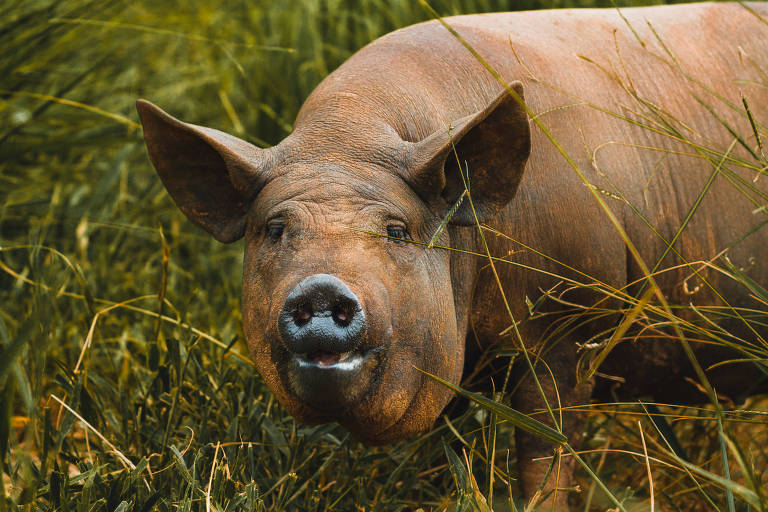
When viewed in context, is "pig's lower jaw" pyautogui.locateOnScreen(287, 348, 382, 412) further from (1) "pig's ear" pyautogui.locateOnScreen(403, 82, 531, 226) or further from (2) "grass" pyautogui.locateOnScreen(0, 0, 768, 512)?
(1) "pig's ear" pyautogui.locateOnScreen(403, 82, 531, 226)

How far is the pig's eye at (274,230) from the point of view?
2.34 m

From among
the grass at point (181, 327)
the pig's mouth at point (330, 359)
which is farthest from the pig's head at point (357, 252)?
the grass at point (181, 327)

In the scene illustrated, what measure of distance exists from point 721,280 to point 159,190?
269 cm

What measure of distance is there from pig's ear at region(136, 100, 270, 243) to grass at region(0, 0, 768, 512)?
0.34 meters

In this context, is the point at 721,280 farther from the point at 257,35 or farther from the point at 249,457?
the point at 257,35

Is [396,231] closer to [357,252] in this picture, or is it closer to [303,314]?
[357,252]

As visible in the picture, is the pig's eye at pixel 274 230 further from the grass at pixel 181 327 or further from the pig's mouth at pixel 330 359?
the grass at pixel 181 327

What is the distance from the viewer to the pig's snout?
205cm

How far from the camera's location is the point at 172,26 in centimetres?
518

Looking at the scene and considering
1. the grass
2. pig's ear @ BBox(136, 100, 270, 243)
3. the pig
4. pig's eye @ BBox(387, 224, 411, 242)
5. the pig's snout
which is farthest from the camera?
pig's ear @ BBox(136, 100, 270, 243)

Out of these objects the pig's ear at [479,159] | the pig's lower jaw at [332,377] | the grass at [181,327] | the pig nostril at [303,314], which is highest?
the pig's ear at [479,159]

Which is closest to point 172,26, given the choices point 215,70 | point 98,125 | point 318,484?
point 215,70

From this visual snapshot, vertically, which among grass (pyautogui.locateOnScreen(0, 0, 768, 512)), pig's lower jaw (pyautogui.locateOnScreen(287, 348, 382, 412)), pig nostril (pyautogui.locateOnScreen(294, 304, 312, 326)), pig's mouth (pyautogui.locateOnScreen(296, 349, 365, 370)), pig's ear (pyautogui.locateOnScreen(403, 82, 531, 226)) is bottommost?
grass (pyautogui.locateOnScreen(0, 0, 768, 512))

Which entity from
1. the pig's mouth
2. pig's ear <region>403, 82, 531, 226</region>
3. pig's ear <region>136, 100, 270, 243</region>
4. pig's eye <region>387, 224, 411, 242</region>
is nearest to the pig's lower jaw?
the pig's mouth
